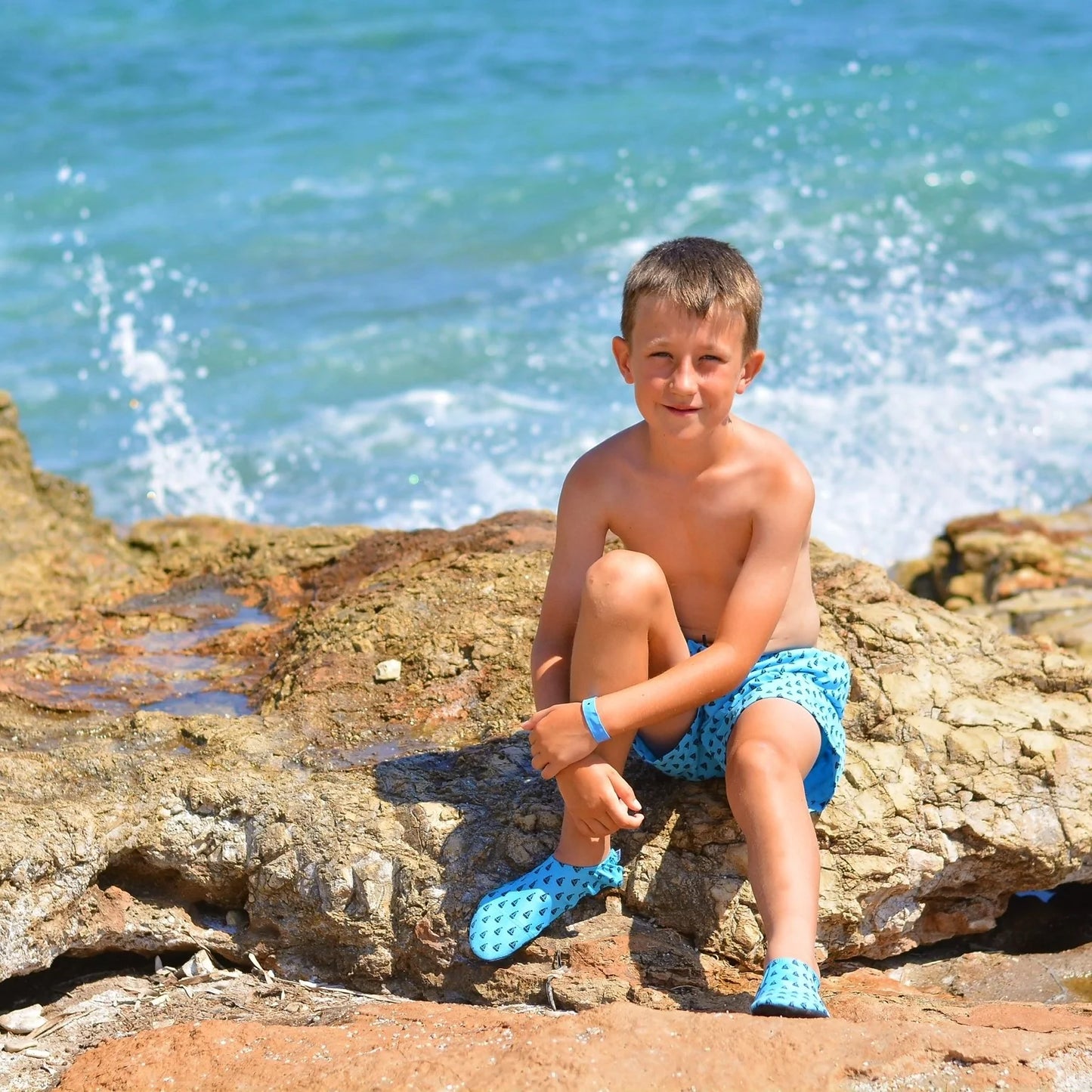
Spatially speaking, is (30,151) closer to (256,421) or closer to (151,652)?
(256,421)

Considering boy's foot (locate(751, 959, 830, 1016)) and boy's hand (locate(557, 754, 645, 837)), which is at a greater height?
boy's hand (locate(557, 754, 645, 837))

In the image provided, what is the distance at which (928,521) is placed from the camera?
7.27 metres

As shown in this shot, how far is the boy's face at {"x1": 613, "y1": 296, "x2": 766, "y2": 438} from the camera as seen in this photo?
2744mm

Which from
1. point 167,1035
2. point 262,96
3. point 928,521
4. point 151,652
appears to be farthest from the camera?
point 262,96

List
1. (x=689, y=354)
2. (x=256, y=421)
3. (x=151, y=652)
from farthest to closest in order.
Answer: (x=256, y=421) < (x=151, y=652) < (x=689, y=354)

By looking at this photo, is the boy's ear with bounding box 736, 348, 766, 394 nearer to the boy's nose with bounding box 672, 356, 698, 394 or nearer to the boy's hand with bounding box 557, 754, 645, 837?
the boy's nose with bounding box 672, 356, 698, 394

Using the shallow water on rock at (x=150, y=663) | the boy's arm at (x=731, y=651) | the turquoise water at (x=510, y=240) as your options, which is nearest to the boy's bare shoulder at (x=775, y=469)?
the boy's arm at (x=731, y=651)

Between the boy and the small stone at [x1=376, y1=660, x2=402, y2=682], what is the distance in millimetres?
641

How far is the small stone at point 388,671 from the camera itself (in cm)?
348

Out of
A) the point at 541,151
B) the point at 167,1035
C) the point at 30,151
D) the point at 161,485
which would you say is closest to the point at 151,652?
the point at 167,1035

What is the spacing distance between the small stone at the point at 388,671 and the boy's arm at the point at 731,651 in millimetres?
824

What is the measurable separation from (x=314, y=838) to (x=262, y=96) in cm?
1248

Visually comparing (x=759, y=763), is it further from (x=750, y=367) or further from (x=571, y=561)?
(x=750, y=367)

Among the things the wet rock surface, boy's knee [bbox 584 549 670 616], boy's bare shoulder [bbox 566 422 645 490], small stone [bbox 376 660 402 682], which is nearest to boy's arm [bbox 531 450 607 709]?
boy's bare shoulder [bbox 566 422 645 490]
